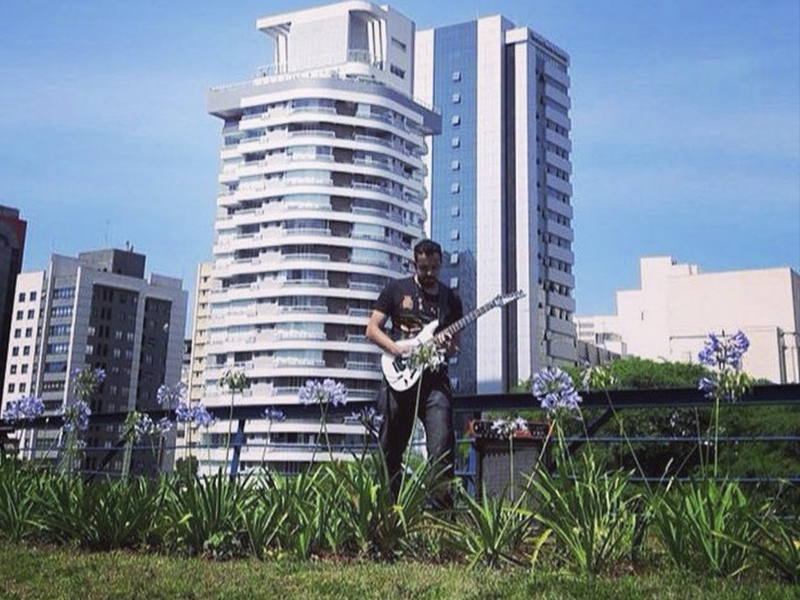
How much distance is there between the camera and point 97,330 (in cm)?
10662

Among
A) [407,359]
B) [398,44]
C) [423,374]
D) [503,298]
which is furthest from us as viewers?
[398,44]

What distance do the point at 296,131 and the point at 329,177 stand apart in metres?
4.97

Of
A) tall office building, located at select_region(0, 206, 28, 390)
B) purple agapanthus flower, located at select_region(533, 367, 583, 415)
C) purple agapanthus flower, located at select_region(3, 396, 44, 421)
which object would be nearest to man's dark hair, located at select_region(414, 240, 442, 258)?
purple agapanthus flower, located at select_region(533, 367, 583, 415)

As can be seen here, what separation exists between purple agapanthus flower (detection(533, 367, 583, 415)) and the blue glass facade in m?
83.1

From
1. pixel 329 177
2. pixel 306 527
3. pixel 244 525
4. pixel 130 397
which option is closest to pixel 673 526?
pixel 306 527

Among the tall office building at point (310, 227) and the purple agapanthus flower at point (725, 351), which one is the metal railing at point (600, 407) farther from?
the tall office building at point (310, 227)

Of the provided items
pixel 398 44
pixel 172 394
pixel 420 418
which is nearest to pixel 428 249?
pixel 420 418

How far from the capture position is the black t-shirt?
264 inches

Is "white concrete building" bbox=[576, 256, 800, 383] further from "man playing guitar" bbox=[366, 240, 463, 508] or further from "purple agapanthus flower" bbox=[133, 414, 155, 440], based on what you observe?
"man playing guitar" bbox=[366, 240, 463, 508]

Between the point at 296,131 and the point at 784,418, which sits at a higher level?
the point at 296,131

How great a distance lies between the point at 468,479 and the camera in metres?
7.92

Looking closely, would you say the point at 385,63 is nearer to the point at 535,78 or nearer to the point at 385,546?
the point at 535,78

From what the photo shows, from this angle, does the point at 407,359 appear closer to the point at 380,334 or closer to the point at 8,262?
the point at 380,334

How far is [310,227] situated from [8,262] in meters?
53.9
